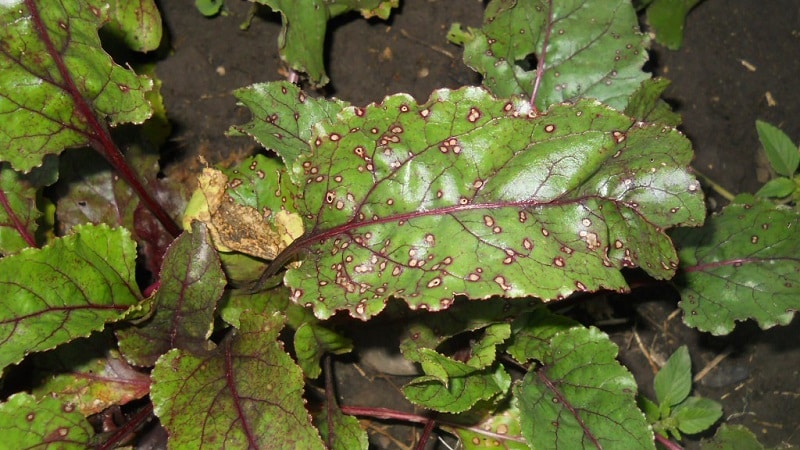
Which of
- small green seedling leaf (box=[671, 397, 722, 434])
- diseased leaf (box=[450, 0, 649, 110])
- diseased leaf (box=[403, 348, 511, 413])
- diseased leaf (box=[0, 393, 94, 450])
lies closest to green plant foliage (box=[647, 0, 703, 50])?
diseased leaf (box=[450, 0, 649, 110])

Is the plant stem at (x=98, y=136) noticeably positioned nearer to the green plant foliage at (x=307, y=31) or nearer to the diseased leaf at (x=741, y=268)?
the green plant foliage at (x=307, y=31)

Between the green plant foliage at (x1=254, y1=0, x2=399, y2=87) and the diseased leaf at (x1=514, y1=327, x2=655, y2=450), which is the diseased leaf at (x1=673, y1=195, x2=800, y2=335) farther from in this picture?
A: the green plant foliage at (x1=254, y1=0, x2=399, y2=87)

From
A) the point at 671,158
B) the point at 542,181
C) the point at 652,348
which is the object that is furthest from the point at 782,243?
the point at 542,181

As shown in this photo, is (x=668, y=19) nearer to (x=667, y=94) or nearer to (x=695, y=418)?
(x=667, y=94)

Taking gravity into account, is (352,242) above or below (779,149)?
above

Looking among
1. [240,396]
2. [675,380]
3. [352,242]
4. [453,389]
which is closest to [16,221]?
[240,396]
